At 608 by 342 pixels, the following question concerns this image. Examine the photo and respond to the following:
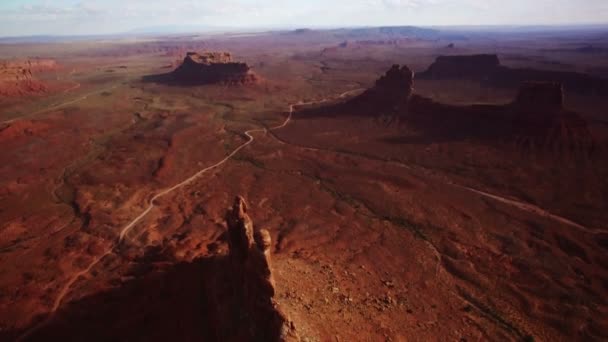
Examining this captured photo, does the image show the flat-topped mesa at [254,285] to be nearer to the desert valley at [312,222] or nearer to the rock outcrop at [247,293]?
the rock outcrop at [247,293]

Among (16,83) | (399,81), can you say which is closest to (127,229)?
(399,81)

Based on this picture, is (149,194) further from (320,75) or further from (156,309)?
(320,75)

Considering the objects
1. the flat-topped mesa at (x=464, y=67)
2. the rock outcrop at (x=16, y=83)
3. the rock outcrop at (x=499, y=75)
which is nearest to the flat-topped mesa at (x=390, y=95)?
the rock outcrop at (x=499, y=75)

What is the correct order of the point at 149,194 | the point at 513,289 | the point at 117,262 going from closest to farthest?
1. the point at 513,289
2. the point at 117,262
3. the point at 149,194

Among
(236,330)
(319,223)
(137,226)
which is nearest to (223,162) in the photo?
(137,226)

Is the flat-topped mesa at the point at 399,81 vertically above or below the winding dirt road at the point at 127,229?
above

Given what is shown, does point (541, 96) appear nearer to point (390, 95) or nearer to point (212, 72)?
point (390, 95)

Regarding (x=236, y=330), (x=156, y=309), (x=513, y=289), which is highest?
(x=236, y=330)
